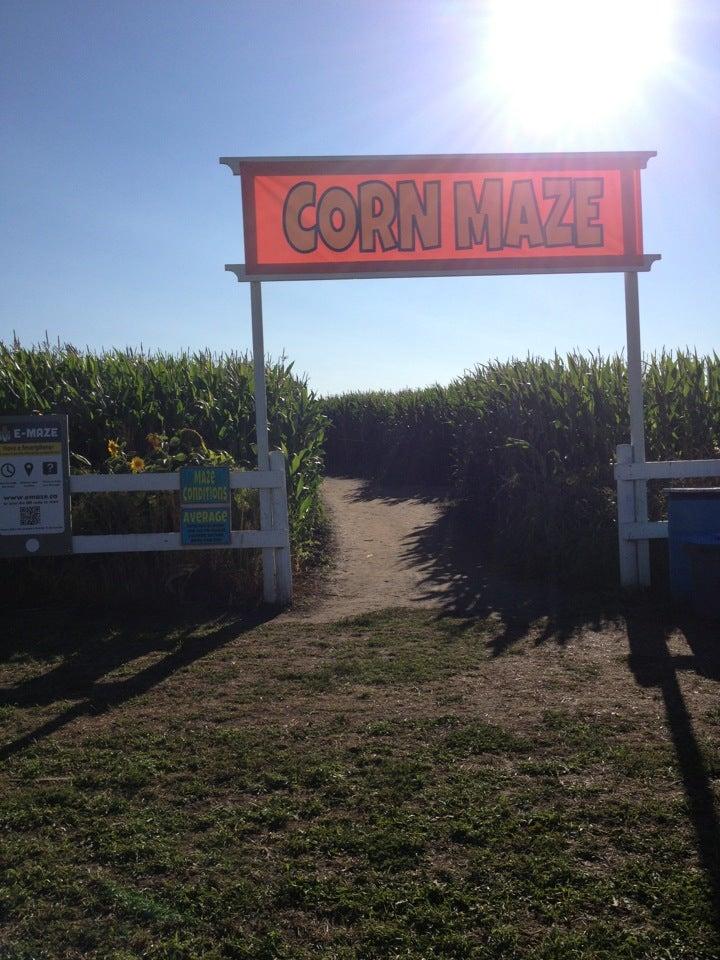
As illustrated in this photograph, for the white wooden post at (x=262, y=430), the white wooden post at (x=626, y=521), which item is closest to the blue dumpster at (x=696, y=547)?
the white wooden post at (x=626, y=521)

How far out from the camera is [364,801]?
12.8 ft

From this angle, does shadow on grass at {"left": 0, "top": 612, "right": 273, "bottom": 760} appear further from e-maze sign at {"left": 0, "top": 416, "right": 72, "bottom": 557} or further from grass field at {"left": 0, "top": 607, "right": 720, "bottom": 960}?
e-maze sign at {"left": 0, "top": 416, "right": 72, "bottom": 557}

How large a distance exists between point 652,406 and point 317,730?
6.88 m

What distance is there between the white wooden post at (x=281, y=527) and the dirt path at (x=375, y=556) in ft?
0.77

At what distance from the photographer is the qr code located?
291 inches

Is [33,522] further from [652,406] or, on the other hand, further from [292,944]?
[652,406]

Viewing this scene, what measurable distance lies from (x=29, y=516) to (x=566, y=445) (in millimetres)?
6202

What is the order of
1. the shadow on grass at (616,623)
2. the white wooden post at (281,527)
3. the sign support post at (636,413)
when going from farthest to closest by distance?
the sign support post at (636,413) < the white wooden post at (281,527) < the shadow on grass at (616,623)

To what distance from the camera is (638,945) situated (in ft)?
9.20

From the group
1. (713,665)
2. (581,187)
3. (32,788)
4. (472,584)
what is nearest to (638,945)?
(32,788)

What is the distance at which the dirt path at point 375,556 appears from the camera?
8.10 metres

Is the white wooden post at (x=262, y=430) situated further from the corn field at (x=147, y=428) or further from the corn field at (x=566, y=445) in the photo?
the corn field at (x=566, y=445)

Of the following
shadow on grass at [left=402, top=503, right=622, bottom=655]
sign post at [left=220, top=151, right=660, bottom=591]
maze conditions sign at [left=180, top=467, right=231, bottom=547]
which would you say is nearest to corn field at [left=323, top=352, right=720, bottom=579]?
shadow on grass at [left=402, top=503, right=622, bottom=655]

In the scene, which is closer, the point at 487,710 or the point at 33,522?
the point at 487,710
